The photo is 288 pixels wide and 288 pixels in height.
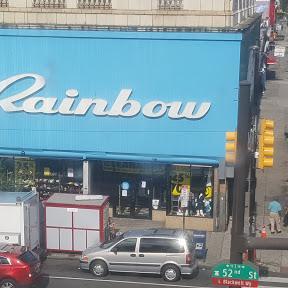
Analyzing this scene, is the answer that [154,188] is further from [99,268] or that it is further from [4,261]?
[4,261]

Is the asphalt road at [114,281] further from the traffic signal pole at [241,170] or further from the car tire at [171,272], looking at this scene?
the traffic signal pole at [241,170]

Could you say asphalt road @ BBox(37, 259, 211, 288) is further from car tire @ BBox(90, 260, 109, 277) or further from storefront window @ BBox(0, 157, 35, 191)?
storefront window @ BBox(0, 157, 35, 191)

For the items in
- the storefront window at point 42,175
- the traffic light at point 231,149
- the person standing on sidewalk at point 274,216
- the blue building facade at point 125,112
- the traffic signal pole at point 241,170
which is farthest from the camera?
the storefront window at point 42,175

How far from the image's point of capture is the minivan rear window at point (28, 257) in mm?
19533

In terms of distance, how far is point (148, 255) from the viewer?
818 inches

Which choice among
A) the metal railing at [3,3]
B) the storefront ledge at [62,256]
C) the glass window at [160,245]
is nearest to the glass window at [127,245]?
the glass window at [160,245]

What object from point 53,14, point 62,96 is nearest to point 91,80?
point 62,96

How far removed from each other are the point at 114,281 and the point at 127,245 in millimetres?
1110

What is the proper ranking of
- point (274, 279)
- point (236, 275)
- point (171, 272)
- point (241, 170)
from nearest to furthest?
point (241, 170) < point (236, 275) < point (171, 272) < point (274, 279)

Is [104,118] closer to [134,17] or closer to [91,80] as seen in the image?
[91,80]

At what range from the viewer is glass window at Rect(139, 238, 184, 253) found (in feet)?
67.8

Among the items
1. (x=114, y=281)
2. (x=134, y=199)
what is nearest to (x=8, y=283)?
(x=114, y=281)

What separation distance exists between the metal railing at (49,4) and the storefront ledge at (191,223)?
8.97 metres

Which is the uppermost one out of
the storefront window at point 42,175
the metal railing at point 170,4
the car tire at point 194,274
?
the metal railing at point 170,4
